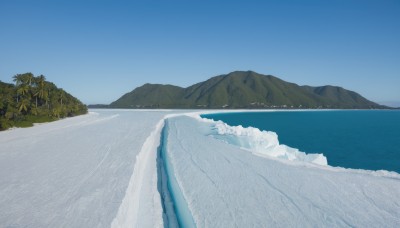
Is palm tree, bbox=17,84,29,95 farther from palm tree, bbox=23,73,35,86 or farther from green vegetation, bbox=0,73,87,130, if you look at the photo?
palm tree, bbox=23,73,35,86

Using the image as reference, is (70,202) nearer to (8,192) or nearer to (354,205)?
(8,192)

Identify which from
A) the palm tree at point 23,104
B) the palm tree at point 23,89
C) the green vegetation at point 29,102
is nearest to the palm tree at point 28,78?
the green vegetation at point 29,102

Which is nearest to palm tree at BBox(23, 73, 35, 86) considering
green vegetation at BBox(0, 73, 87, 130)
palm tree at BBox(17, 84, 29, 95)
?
green vegetation at BBox(0, 73, 87, 130)

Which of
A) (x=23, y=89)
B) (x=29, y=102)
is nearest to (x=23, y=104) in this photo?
(x=29, y=102)

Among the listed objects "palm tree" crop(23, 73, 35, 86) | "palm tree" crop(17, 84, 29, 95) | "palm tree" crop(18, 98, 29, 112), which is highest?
"palm tree" crop(23, 73, 35, 86)

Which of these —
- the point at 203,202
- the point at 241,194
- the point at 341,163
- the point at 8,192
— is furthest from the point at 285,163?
the point at 8,192

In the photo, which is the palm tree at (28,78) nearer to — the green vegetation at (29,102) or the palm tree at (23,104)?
the green vegetation at (29,102)

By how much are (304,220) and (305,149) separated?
64.4 ft

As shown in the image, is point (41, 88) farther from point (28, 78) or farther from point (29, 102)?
point (29, 102)

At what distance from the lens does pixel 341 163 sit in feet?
63.3

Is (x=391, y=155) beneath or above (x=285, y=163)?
beneath

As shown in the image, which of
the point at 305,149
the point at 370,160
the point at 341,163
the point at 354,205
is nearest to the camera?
the point at 354,205

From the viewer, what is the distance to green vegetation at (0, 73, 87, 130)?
27984mm

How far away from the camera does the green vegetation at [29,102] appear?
91.8ft
